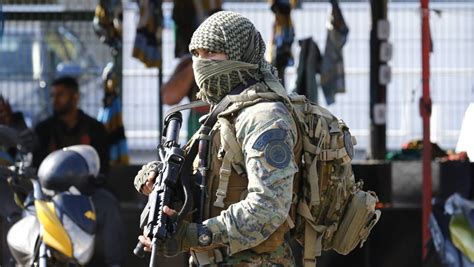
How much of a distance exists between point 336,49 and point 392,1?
3.36 ft

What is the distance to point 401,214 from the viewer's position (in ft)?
27.9

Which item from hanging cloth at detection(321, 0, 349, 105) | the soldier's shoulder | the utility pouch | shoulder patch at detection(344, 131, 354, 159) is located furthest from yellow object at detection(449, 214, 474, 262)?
the soldier's shoulder

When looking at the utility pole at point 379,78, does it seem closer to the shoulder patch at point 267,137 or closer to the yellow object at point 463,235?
the yellow object at point 463,235

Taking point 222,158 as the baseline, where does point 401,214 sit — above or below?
below

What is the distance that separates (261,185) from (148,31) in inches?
216

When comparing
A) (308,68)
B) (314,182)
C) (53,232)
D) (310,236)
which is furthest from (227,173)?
(308,68)

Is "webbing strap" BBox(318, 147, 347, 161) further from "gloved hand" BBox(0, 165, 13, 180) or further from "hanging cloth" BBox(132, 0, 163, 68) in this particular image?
"hanging cloth" BBox(132, 0, 163, 68)

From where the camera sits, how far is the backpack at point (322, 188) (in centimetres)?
429

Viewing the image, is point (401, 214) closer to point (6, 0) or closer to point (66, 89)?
point (66, 89)

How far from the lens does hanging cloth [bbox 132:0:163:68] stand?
368 inches

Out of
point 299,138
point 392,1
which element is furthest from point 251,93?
point 392,1

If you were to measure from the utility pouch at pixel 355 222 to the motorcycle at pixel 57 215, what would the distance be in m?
2.77

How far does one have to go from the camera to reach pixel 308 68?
9.10 m

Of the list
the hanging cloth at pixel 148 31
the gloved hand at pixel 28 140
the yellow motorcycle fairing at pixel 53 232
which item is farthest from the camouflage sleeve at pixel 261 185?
the hanging cloth at pixel 148 31
